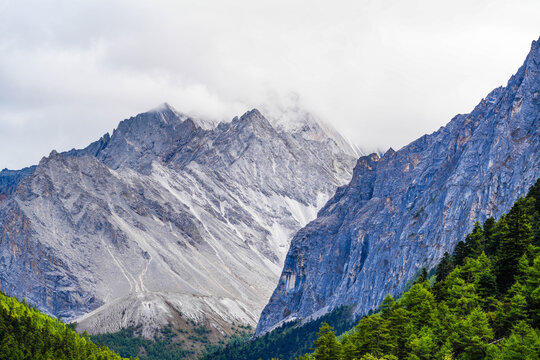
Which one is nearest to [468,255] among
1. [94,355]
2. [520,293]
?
[520,293]

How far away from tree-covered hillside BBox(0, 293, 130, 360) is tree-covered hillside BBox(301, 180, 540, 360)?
8029 cm

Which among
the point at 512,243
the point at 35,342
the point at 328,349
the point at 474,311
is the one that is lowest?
the point at 328,349

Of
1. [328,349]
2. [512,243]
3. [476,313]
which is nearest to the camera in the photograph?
[476,313]

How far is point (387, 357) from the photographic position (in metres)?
88.5

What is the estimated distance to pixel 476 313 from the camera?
271ft

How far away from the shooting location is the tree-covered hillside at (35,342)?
159875mm

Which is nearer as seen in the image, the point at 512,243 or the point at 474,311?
the point at 474,311

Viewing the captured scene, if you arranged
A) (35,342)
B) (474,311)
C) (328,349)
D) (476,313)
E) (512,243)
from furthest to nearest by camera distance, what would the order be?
(35,342) < (512,243) < (328,349) < (474,311) < (476,313)

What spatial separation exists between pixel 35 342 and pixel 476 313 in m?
111

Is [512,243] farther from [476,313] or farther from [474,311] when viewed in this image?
[476,313]

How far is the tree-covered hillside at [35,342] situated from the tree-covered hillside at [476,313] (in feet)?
263

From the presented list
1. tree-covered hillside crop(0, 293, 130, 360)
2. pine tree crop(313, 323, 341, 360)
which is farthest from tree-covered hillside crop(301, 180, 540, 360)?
tree-covered hillside crop(0, 293, 130, 360)

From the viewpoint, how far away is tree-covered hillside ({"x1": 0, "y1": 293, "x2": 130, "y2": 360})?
15988 centimetres

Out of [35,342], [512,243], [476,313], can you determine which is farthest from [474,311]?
[35,342]
